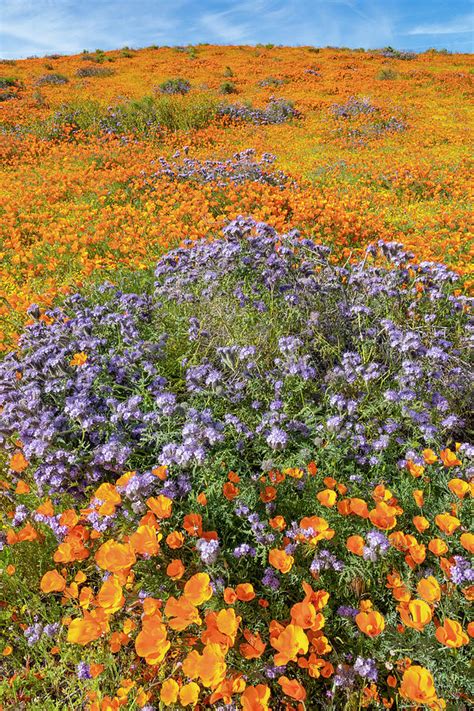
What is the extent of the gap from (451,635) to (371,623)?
1.07ft

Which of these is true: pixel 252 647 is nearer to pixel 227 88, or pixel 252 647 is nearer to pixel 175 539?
pixel 175 539

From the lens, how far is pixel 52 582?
7.23 feet

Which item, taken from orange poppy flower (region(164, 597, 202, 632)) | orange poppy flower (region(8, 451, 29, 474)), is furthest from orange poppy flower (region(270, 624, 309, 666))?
orange poppy flower (region(8, 451, 29, 474))

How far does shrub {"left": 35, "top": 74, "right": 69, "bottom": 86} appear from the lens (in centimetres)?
2355

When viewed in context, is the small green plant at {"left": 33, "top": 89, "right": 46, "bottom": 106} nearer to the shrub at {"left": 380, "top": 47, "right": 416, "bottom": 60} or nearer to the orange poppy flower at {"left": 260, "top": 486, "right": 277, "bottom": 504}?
the orange poppy flower at {"left": 260, "top": 486, "right": 277, "bottom": 504}

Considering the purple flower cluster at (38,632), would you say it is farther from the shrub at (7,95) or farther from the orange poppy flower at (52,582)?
the shrub at (7,95)

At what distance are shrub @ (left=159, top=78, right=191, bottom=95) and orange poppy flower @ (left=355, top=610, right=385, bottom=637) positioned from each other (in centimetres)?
2347

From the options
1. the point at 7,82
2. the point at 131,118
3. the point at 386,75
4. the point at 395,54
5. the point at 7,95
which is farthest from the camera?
the point at 395,54

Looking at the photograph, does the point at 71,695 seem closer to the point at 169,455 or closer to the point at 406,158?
the point at 169,455

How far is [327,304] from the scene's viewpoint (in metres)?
3.91

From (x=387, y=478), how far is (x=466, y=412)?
3.39 feet

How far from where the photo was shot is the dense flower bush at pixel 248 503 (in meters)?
1.98

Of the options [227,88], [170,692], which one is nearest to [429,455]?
[170,692]

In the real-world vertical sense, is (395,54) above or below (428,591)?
above
